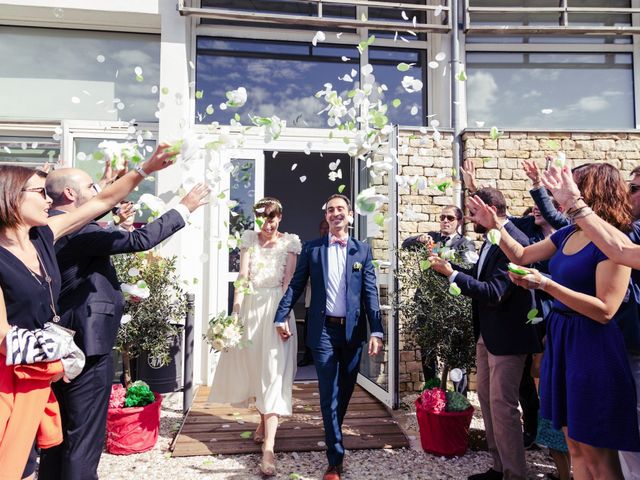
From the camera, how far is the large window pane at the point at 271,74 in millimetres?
6137

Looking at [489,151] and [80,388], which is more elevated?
[489,151]

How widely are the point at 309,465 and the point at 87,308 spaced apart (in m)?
2.10

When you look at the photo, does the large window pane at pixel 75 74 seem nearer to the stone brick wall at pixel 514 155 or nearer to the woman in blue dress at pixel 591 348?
the stone brick wall at pixel 514 155

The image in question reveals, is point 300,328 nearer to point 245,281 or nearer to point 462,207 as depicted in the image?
point 462,207

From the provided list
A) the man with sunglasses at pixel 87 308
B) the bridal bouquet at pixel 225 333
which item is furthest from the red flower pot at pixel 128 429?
the man with sunglasses at pixel 87 308

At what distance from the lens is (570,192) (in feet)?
6.88

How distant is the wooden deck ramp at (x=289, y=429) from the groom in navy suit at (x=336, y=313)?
0.72 m

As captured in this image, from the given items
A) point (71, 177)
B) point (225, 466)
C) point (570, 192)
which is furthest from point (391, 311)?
point (71, 177)

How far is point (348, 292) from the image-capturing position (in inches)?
138

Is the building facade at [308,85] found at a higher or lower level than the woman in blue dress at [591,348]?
higher

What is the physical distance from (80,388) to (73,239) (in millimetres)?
760

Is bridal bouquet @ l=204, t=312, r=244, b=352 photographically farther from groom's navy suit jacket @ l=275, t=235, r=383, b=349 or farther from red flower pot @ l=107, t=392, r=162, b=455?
red flower pot @ l=107, t=392, r=162, b=455

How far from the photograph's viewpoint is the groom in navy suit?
3.38 m

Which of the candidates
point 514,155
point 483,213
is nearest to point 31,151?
point 483,213
